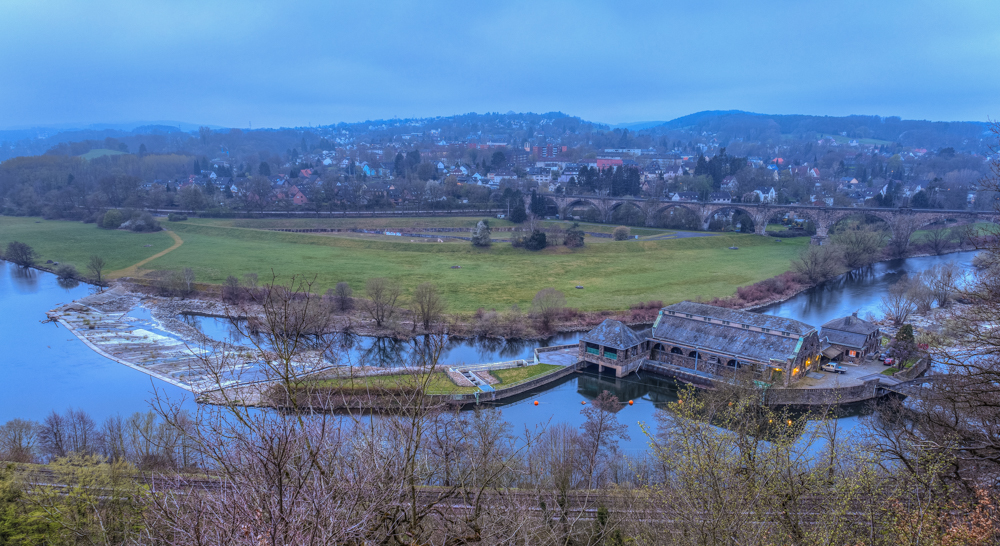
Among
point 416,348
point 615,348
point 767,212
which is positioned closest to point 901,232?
point 767,212

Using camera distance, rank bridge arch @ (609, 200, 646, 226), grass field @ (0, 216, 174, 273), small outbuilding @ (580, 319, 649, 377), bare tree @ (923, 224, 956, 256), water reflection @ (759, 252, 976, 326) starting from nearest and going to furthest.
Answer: small outbuilding @ (580, 319, 649, 377) < water reflection @ (759, 252, 976, 326) < grass field @ (0, 216, 174, 273) < bare tree @ (923, 224, 956, 256) < bridge arch @ (609, 200, 646, 226)

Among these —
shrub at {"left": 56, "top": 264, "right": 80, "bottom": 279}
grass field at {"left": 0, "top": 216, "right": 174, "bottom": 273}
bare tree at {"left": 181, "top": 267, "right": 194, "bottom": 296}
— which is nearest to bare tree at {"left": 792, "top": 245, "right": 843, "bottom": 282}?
bare tree at {"left": 181, "top": 267, "right": 194, "bottom": 296}

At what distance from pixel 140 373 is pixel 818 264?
48.0 m

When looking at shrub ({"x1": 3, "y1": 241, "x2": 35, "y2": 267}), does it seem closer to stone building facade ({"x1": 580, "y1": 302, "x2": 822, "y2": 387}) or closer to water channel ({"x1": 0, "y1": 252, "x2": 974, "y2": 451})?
water channel ({"x1": 0, "y1": 252, "x2": 974, "y2": 451})

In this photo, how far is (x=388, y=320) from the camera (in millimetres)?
34875

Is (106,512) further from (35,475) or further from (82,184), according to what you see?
(82,184)

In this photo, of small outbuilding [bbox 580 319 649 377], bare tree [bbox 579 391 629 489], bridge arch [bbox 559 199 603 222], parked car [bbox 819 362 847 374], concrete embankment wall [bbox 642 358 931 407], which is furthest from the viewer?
bridge arch [bbox 559 199 603 222]

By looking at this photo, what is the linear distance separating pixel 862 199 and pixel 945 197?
459 inches

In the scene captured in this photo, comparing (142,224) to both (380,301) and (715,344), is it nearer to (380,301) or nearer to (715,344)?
(380,301)

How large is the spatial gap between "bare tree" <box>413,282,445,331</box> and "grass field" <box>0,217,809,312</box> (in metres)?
2.69

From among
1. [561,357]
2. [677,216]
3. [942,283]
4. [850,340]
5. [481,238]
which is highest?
[677,216]

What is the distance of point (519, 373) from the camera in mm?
26891

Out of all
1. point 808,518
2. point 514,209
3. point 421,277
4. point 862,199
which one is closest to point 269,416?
point 808,518

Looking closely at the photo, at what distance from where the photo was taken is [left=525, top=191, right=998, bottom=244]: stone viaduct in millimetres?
56906
